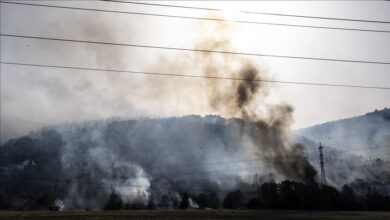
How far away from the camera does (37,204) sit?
190 metres

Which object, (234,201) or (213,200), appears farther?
(213,200)

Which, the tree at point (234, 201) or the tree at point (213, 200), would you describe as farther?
the tree at point (213, 200)

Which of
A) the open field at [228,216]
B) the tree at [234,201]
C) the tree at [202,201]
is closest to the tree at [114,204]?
the tree at [202,201]

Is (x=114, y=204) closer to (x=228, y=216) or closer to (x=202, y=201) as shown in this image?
(x=202, y=201)

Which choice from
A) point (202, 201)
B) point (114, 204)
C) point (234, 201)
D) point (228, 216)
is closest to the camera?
point (228, 216)

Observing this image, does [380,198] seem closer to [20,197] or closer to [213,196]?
[213,196]

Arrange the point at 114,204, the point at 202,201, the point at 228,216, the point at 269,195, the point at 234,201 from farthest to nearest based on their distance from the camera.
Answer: the point at 114,204 < the point at 202,201 < the point at 234,201 < the point at 269,195 < the point at 228,216

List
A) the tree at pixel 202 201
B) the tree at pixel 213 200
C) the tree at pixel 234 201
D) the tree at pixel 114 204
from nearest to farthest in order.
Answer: the tree at pixel 234 201
the tree at pixel 202 201
the tree at pixel 213 200
the tree at pixel 114 204

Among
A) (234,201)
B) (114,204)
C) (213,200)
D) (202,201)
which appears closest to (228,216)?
(234,201)

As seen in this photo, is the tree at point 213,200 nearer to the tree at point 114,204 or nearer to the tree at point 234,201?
the tree at point 234,201

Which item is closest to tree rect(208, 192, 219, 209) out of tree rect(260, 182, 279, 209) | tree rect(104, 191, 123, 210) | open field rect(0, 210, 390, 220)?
tree rect(260, 182, 279, 209)

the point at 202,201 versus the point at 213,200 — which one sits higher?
the point at 213,200

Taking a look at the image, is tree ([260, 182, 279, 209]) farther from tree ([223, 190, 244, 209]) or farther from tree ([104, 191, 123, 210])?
tree ([104, 191, 123, 210])

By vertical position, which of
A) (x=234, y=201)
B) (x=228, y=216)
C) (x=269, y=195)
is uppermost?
(x=269, y=195)
